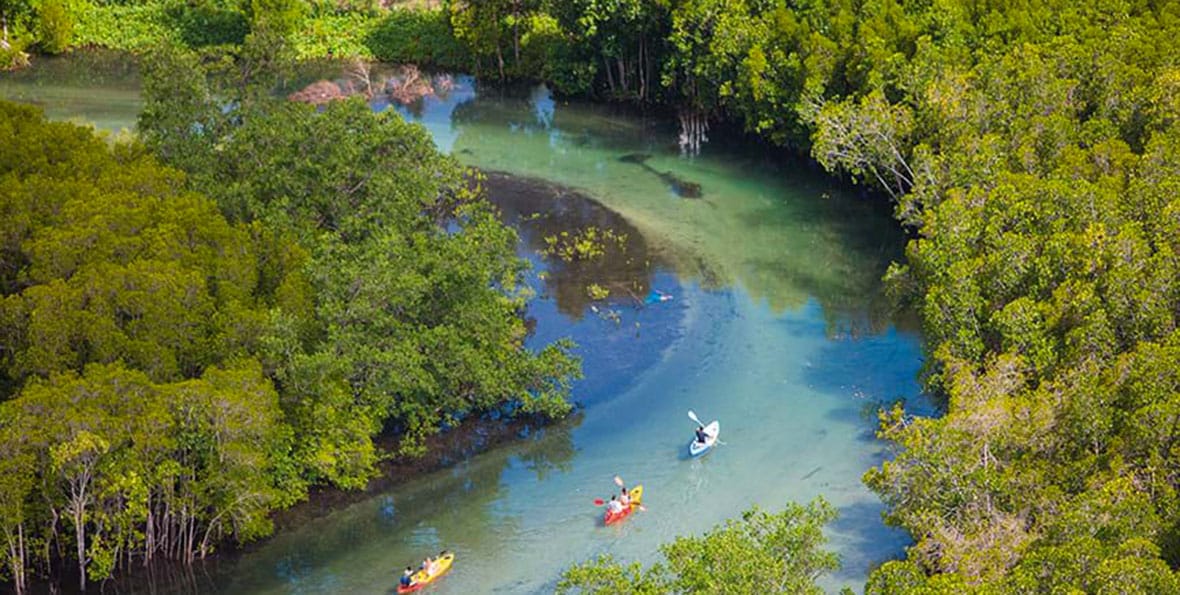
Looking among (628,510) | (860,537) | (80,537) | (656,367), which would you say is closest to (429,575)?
(628,510)

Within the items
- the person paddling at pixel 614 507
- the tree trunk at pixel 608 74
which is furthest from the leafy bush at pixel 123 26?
the person paddling at pixel 614 507

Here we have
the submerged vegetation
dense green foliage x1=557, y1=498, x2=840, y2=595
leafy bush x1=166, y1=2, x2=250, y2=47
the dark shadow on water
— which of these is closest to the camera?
dense green foliage x1=557, y1=498, x2=840, y2=595

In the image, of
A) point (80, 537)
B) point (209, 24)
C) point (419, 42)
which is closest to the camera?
point (80, 537)

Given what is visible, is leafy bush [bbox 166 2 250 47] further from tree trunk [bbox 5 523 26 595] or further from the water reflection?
tree trunk [bbox 5 523 26 595]

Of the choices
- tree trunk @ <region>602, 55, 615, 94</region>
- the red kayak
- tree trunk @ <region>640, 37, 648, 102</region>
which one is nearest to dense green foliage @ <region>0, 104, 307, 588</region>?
the red kayak

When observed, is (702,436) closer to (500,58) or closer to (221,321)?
(221,321)

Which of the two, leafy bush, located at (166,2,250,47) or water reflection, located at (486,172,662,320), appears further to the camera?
leafy bush, located at (166,2,250,47)

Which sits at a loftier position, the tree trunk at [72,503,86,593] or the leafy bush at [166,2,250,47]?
the leafy bush at [166,2,250,47]
